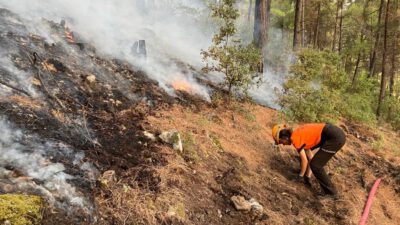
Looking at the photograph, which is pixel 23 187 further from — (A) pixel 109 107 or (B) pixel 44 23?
(B) pixel 44 23

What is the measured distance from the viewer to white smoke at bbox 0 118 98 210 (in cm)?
365

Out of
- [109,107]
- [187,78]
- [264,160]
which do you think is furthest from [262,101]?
[109,107]

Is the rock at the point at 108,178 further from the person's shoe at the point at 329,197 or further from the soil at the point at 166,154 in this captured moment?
the person's shoe at the point at 329,197

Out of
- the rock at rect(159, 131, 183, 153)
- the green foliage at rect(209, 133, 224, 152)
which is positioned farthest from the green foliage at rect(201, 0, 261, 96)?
the rock at rect(159, 131, 183, 153)

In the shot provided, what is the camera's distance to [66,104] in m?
5.62

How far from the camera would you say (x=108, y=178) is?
14.0ft

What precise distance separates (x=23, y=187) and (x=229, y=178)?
3011 mm

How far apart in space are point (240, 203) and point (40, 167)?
2.64 meters

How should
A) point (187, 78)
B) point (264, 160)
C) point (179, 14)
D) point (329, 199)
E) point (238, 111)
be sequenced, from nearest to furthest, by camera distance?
point (329, 199) < point (264, 160) < point (238, 111) < point (187, 78) < point (179, 14)

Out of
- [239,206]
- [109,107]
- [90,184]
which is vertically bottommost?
[239,206]

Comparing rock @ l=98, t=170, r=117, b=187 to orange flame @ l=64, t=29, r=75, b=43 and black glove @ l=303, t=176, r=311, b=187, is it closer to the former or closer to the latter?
black glove @ l=303, t=176, r=311, b=187

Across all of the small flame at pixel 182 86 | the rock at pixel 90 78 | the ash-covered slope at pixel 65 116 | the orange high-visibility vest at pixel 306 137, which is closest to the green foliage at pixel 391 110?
the small flame at pixel 182 86

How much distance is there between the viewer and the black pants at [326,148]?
229 inches

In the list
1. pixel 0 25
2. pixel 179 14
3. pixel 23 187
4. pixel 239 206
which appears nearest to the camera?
pixel 23 187
